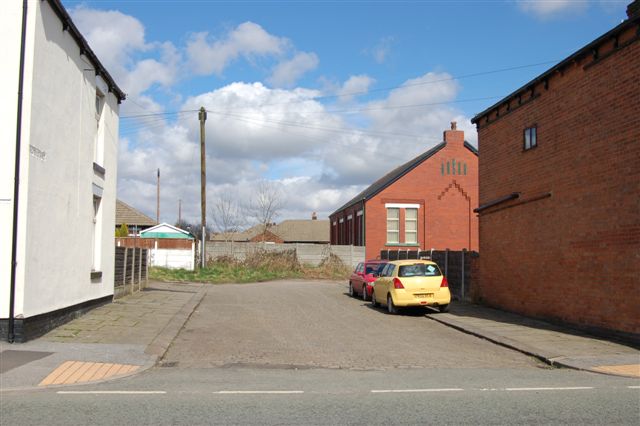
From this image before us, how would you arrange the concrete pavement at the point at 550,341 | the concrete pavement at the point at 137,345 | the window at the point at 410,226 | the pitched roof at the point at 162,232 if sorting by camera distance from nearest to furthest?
the concrete pavement at the point at 137,345
the concrete pavement at the point at 550,341
the pitched roof at the point at 162,232
the window at the point at 410,226

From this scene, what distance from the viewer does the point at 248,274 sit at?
36.7 m

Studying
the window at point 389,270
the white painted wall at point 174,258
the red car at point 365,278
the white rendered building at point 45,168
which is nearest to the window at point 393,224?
the white painted wall at point 174,258

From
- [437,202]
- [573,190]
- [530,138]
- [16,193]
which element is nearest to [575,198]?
[573,190]

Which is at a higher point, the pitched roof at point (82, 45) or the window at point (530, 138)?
the pitched roof at point (82, 45)

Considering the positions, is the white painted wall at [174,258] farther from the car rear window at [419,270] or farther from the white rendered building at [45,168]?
the car rear window at [419,270]

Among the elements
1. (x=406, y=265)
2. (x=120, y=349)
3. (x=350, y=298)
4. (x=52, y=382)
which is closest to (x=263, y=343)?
(x=120, y=349)

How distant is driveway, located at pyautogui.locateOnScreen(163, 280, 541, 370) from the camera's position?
10438mm

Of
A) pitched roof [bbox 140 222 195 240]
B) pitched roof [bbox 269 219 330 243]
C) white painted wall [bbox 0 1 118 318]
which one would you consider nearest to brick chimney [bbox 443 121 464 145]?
pitched roof [bbox 140 222 195 240]

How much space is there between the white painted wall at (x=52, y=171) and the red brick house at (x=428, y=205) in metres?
27.9

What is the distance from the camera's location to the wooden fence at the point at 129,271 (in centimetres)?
1914

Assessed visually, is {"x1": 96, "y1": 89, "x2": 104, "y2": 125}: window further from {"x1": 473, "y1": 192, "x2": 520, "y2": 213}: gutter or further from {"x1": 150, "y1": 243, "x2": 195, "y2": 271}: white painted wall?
{"x1": 150, "y1": 243, "x2": 195, "y2": 271}: white painted wall

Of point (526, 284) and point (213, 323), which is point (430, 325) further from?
point (213, 323)

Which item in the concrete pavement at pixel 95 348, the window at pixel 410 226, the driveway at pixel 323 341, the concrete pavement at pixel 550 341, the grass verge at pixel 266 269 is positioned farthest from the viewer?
the window at pixel 410 226

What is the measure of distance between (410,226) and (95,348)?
3363 cm
